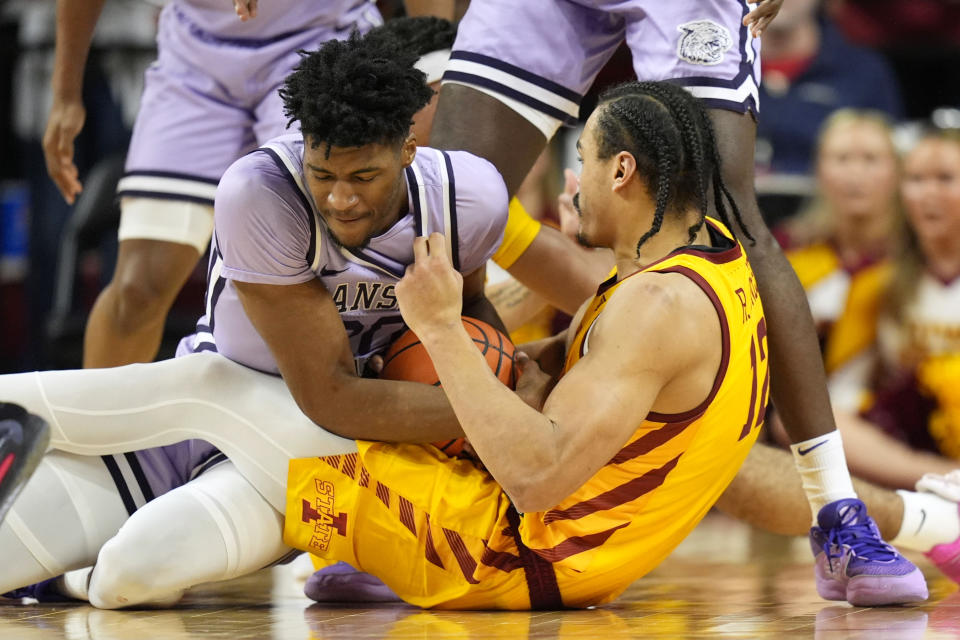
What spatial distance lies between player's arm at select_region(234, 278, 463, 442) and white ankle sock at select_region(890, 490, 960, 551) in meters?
1.24

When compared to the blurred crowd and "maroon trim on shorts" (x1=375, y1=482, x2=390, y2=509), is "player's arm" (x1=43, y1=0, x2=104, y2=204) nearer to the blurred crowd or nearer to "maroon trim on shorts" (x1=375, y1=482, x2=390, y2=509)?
the blurred crowd

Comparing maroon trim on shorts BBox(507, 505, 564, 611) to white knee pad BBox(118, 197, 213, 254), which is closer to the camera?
maroon trim on shorts BBox(507, 505, 564, 611)

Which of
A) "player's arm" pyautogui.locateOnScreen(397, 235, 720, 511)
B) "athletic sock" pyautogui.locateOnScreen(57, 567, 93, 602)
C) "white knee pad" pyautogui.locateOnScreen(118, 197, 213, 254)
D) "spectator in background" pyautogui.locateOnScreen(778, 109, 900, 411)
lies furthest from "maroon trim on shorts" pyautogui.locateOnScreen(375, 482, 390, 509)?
"spectator in background" pyautogui.locateOnScreen(778, 109, 900, 411)

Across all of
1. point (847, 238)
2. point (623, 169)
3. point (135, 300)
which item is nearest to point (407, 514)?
point (623, 169)

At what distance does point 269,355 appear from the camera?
3096 millimetres

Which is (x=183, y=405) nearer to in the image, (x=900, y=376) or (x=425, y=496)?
(x=425, y=496)

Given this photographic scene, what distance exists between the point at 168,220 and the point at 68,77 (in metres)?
0.51

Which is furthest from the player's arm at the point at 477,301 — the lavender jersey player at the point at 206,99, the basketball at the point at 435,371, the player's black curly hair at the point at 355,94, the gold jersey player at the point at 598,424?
the lavender jersey player at the point at 206,99

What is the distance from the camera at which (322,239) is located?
2.85 m

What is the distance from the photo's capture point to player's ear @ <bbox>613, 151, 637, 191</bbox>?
2.82m

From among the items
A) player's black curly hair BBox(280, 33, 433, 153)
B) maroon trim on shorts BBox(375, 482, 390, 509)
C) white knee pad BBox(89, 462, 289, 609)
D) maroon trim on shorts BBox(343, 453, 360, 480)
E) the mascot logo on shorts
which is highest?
the mascot logo on shorts

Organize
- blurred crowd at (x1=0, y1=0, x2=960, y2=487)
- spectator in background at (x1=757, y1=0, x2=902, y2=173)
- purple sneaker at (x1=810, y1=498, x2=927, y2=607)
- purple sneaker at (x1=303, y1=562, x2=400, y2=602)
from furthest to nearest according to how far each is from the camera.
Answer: spectator in background at (x1=757, y1=0, x2=902, y2=173) < blurred crowd at (x1=0, y1=0, x2=960, y2=487) < purple sneaker at (x1=303, y1=562, x2=400, y2=602) < purple sneaker at (x1=810, y1=498, x2=927, y2=607)

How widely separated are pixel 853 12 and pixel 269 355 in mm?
6051

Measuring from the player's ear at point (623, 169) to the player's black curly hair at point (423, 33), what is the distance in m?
0.97
